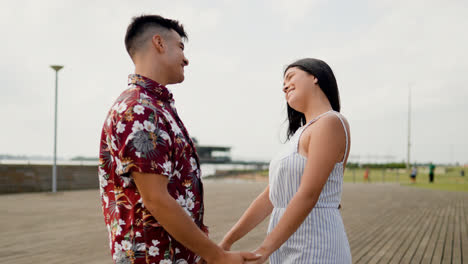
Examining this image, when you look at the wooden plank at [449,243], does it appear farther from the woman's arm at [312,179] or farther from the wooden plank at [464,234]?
the woman's arm at [312,179]

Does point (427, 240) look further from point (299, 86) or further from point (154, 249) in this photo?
point (154, 249)

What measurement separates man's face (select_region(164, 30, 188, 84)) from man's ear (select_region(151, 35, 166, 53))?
0.02 meters

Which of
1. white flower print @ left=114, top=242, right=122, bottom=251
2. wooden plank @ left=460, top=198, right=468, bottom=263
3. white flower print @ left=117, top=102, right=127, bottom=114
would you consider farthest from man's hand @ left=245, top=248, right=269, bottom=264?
wooden plank @ left=460, top=198, right=468, bottom=263

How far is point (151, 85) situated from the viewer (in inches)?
63.4

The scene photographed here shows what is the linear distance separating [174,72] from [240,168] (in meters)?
42.6

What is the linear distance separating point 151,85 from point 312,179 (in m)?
0.76

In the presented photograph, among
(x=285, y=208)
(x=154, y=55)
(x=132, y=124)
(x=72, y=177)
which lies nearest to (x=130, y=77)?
(x=154, y=55)

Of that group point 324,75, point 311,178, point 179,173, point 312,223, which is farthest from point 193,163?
point 324,75

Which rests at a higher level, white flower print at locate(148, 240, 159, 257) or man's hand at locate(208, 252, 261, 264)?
white flower print at locate(148, 240, 159, 257)

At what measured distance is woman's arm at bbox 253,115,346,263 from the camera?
1.69 m

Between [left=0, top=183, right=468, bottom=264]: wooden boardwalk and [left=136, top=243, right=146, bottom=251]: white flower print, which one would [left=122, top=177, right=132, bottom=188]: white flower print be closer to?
[left=136, top=243, right=146, bottom=251]: white flower print

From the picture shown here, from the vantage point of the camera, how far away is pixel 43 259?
535cm

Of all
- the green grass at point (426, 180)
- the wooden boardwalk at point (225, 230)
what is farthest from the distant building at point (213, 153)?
the wooden boardwalk at point (225, 230)

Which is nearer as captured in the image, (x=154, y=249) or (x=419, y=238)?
(x=154, y=249)
